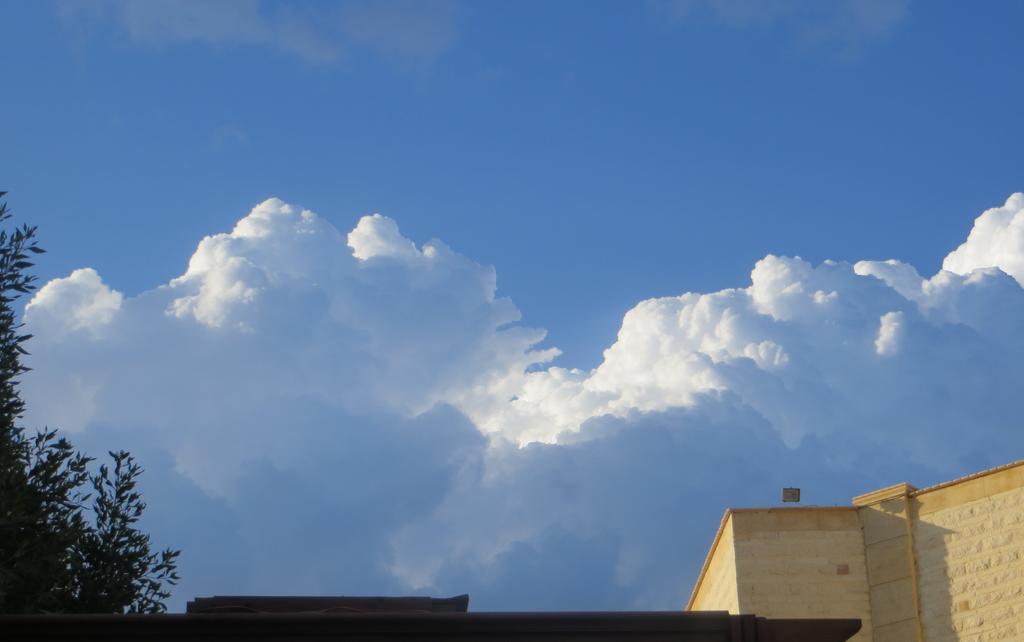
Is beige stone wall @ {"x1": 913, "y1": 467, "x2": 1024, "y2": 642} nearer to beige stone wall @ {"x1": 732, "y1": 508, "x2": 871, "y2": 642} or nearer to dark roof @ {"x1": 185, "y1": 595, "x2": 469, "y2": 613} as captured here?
beige stone wall @ {"x1": 732, "y1": 508, "x2": 871, "y2": 642}

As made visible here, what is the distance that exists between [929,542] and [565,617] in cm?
2266

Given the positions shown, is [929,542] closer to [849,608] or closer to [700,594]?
[849,608]

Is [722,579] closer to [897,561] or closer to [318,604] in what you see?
[897,561]

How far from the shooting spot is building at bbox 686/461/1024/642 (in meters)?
30.2

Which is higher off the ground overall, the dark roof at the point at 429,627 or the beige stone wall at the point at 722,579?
the beige stone wall at the point at 722,579

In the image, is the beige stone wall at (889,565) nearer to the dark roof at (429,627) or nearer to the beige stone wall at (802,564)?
the beige stone wall at (802,564)

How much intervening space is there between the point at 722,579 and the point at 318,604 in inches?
900

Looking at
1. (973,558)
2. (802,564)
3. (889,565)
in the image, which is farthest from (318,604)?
(889,565)

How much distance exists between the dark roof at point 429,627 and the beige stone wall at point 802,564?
20970mm

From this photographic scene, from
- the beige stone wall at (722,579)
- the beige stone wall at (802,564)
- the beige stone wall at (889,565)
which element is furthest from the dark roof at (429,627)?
the beige stone wall at (889,565)

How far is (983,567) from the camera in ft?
99.8

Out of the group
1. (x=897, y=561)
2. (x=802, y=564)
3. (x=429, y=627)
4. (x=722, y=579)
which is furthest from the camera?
(x=722, y=579)

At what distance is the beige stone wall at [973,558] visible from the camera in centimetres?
2973

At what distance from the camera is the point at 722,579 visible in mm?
34594
